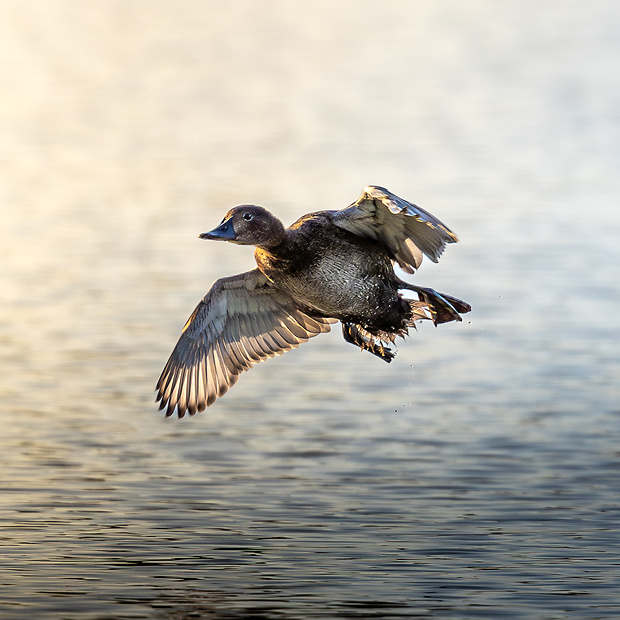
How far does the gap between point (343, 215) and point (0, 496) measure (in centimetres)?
485

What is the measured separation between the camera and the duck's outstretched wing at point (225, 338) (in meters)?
12.3

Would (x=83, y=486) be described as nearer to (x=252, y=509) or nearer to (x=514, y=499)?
(x=252, y=509)

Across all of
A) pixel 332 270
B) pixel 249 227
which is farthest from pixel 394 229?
pixel 249 227

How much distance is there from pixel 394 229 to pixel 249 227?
1166mm

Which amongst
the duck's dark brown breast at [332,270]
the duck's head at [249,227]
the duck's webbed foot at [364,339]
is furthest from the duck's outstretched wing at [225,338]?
the duck's head at [249,227]

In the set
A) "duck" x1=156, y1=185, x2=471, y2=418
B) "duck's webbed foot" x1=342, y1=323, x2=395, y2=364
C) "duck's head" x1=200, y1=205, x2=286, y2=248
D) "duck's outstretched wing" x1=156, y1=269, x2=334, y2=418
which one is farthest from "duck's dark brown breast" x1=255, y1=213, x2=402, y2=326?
"duck's outstretched wing" x1=156, y1=269, x2=334, y2=418

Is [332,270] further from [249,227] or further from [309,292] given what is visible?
[249,227]

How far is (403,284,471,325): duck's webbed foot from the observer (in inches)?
449

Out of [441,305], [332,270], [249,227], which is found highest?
[249,227]

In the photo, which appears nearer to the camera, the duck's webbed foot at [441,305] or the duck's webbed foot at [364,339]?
the duck's webbed foot at [441,305]

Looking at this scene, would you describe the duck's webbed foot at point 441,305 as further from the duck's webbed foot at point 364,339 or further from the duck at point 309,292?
the duck's webbed foot at point 364,339

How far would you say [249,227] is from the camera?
10.9 metres

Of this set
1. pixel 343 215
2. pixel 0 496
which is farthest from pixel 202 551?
pixel 343 215

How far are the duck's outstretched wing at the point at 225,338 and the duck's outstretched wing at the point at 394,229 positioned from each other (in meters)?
1.34
